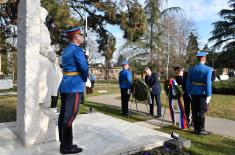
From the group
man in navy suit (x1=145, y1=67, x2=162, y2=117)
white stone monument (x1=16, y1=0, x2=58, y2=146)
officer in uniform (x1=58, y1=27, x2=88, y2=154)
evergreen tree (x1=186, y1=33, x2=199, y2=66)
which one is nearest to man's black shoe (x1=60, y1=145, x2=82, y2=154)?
officer in uniform (x1=58, y1=27, x2=88, y2=154)

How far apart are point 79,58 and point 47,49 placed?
116 cm

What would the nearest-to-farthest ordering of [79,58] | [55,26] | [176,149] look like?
[79,58], [176,149], [55,26]

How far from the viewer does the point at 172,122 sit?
827 cm

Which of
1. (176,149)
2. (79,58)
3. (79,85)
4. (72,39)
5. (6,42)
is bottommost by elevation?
(176,149)

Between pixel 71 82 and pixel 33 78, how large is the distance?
0.89m

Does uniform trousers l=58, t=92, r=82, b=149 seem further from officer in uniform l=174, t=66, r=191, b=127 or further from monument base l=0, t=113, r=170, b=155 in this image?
officer in uniform l=174, t=66, r=191, b=127

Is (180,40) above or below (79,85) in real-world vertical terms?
above

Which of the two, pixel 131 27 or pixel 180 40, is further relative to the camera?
pixel 180 40

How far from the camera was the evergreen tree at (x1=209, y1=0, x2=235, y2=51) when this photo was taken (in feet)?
126

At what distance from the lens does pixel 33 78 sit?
5.32 meters

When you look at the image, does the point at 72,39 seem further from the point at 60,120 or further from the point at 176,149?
the point at 176,149

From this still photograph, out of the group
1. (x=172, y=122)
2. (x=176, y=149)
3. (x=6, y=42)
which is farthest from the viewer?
(x=6, y=42)

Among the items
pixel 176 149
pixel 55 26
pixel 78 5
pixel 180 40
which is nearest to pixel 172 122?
pixel 176 149

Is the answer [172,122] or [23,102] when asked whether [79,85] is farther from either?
[172,122]
